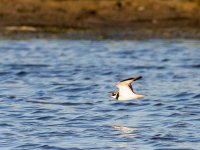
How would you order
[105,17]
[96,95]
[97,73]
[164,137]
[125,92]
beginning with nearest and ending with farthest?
[164,137] < [125,92] < [96,95] < [97,73] < [105,17]

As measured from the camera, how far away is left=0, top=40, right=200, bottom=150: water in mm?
12211

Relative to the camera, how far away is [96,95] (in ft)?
52.6

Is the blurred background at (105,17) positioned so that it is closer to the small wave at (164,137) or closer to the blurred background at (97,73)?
the blurred background at (97,73)

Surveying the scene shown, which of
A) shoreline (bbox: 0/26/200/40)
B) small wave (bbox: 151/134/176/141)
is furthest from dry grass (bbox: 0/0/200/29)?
small wave (bbox: 151/134/176/141)

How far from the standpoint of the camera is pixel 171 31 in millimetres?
24641

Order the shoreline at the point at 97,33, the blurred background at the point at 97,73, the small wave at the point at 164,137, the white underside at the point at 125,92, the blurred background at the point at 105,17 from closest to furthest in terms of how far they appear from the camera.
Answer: the small wave at the point at 164,137 → the blurred background at the point at 97,73 → the white underside at the point at 125,92 → the shoreline at the point at 97,33 → the blurred background at the point at 105,17

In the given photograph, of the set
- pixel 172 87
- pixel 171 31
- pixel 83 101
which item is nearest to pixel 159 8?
pixel 171 31

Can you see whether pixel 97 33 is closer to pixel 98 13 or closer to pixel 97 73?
pixel 98 13

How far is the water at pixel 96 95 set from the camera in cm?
1221

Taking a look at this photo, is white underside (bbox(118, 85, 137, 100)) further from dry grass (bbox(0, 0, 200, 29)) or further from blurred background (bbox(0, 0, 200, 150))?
dry grass (bbox(0, 0, 200, 29))

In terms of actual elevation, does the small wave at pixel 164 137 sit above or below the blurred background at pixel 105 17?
below

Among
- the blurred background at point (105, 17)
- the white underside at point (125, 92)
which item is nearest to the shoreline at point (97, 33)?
the blurred background at point (105, 17)

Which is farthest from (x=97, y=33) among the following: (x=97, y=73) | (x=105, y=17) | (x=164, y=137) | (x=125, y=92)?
(x=164, y=137)

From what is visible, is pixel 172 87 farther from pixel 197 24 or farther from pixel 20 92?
pixel 197 24
